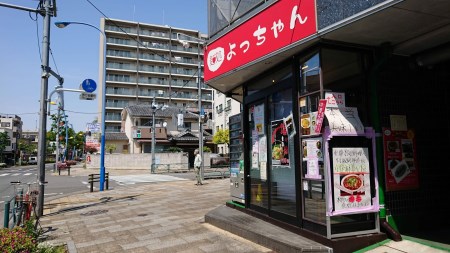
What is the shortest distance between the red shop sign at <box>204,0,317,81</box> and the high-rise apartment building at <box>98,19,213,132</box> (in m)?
57.7

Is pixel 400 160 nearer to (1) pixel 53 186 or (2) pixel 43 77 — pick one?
(2) pixel 43 77

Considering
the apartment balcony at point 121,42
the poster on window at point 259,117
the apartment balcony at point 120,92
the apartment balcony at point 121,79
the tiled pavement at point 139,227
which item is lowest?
the tiled pavement at point 139,227

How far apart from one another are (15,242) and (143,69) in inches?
2739

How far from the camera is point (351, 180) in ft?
16.2

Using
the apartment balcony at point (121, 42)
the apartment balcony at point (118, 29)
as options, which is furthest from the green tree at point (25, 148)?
the apartment balcony at point (118, 29)

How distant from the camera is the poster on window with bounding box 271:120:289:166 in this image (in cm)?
623

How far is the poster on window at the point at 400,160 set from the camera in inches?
201

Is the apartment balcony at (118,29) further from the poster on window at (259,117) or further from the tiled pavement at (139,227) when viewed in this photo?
the poster on window at (259,117)

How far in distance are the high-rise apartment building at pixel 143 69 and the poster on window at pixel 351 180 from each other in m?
60.7

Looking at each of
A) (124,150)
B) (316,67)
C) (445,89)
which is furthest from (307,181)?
(124,150)

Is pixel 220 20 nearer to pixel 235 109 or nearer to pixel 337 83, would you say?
pixel 337 83

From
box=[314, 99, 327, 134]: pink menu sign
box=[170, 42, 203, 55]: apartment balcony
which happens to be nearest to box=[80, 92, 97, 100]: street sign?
box=[314, 99, 327, 134]: pink menu sign

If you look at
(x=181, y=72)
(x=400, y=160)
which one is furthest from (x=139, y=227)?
(x=181, y=72)

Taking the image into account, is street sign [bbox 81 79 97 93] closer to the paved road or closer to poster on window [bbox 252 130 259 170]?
the paved road
